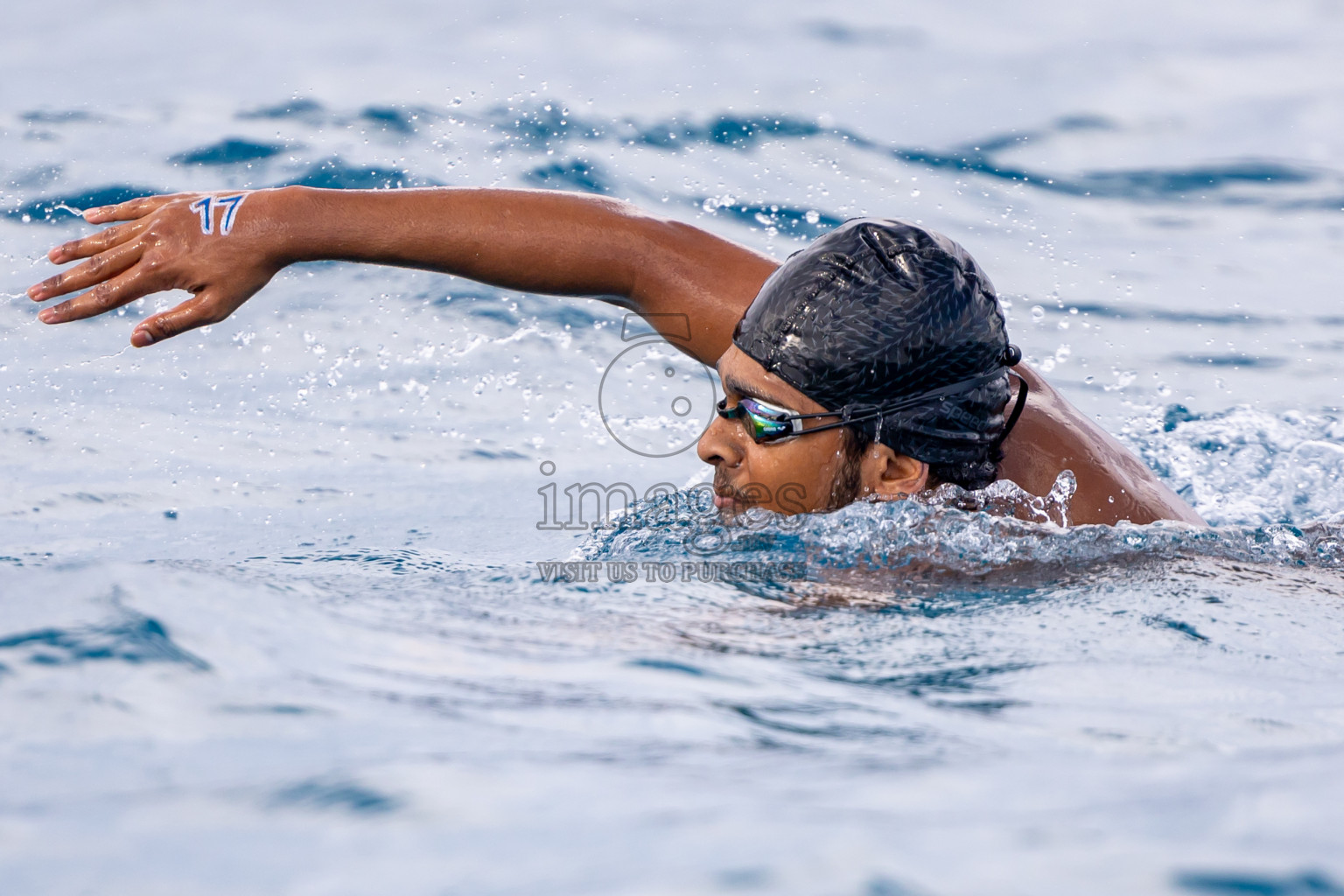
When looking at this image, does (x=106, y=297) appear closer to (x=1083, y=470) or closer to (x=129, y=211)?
(x=129, y=211)

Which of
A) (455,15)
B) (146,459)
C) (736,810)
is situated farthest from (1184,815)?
(455,15)

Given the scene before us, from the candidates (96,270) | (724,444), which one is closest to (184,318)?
(96,270)

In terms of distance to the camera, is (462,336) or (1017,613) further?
(462,336)

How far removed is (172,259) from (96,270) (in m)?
0.20

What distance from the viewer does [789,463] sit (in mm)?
3576

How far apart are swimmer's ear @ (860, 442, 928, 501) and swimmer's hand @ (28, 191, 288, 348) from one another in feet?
5.89

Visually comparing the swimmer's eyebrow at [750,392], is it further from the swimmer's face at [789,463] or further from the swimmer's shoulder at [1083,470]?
the swimmer's shoulder at [1083,470]

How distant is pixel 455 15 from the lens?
36.0 ft

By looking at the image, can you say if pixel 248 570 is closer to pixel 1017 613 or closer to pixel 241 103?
pixel 1017 613

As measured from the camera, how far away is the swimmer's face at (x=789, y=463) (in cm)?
357

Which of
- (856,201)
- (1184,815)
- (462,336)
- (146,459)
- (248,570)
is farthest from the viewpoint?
(856,201)

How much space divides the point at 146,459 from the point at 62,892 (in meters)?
4.08

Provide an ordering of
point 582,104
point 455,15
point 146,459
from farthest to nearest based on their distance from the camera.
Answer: point 455,15 → point 582,104 → point 146,459

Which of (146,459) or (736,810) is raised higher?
(146,459)
